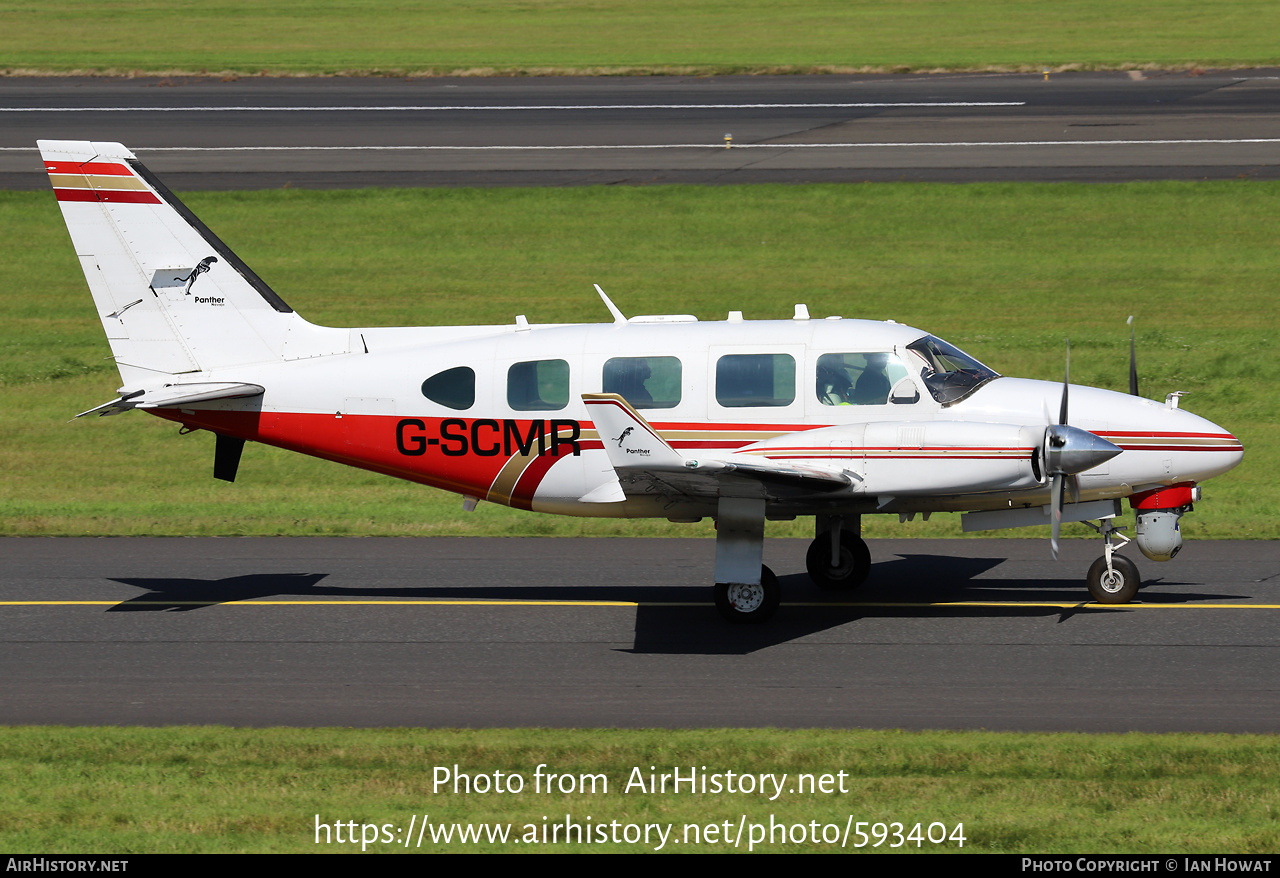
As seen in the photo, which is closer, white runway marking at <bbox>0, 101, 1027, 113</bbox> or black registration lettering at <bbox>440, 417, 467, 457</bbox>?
black registration lettering at <bbox>440, 417, 467, 457</bbox>

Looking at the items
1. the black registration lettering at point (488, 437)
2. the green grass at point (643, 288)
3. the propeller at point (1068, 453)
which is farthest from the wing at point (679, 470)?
the green grass at point (643, 288)

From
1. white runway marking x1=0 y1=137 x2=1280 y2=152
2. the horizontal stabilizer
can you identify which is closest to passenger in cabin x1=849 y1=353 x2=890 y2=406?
the horizontal stabilizer

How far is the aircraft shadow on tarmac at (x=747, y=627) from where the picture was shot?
1334 centimetres

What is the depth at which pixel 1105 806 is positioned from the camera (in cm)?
903

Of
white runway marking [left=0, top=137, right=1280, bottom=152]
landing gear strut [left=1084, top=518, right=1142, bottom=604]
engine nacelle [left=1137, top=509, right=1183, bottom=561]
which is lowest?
landing gear strut [left=1084, top=518, right=1142, bottom=604]

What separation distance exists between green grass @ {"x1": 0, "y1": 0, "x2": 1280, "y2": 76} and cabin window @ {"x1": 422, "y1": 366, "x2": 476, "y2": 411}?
32.5 m

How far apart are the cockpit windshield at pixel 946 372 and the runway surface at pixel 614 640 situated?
2.19 m

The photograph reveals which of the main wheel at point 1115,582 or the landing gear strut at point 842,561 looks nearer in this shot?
the main wheel at point 1115,582

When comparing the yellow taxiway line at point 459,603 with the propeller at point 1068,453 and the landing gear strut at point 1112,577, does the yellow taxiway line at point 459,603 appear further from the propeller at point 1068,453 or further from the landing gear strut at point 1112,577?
the propeller at point 1068,453

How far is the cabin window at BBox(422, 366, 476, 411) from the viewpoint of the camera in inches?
553

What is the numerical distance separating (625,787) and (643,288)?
19.7 m

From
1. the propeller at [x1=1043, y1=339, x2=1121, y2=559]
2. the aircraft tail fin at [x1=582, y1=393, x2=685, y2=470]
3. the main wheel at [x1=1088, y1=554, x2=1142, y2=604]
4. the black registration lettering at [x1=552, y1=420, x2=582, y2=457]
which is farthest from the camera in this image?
the black registration lettering at [x1=552, y1=420, x2=582, y2=457]

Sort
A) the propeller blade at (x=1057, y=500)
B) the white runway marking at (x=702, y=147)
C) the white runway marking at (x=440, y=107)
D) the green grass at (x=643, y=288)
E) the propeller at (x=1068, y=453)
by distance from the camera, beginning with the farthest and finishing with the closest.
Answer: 1. the white runway marking at (x=440, y=107)
2. the white runway marking at (x=702, y=147)
3. the green grass at (x=643, y=288)
4. the propeller at (x=1068, y=453)
5. the propeller blade at (x=1057, y=500)

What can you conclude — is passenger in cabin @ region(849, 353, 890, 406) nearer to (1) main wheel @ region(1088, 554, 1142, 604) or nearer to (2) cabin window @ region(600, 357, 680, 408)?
(2) cabin window @ region(600, 357, 680, 408)
